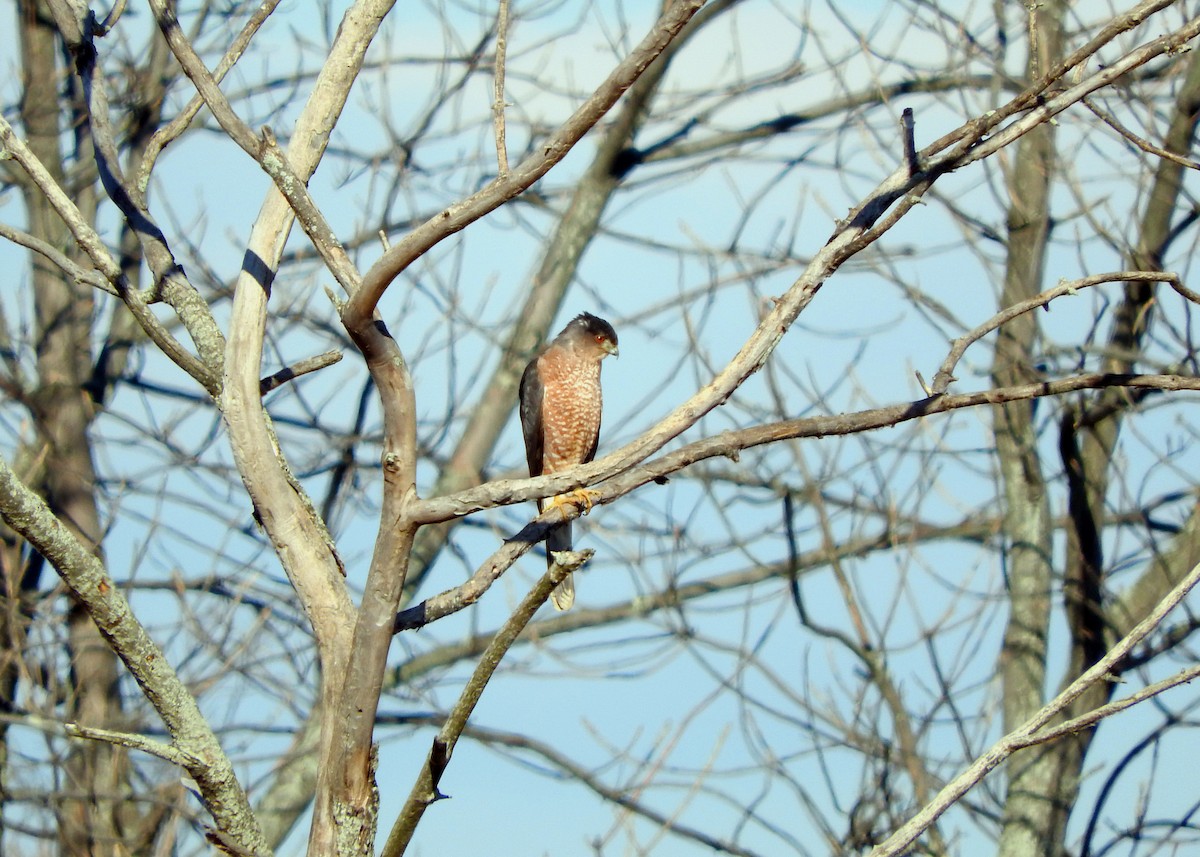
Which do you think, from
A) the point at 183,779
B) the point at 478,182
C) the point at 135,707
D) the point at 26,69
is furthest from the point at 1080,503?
the point at 26,69

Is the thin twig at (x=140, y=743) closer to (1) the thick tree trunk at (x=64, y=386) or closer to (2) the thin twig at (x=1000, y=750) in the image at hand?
(2) the thin twig at (x=1000, y=750)

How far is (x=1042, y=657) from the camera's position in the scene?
6906 mm

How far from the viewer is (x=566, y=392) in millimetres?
6777

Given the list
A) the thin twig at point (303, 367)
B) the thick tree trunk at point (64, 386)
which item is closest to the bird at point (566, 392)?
the thin twig at point (303, 367)

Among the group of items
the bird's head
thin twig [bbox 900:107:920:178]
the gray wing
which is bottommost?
thin twig [bbox 900:107:920:178]

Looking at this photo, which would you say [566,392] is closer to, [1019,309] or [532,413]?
[532,413]

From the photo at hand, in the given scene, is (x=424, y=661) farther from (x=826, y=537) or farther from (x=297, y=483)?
(x=297, y=483)

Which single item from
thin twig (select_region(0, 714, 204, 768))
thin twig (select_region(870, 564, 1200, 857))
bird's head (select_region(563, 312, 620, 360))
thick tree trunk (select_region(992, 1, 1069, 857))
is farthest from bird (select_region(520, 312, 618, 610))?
thin twig (select_region(870, 564, 1200, 857))

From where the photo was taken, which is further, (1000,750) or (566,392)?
(566,392)

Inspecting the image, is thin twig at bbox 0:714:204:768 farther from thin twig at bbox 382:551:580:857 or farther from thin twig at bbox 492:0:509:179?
thin twig at bbox 492:0:509:179

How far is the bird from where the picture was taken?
22.3 ft

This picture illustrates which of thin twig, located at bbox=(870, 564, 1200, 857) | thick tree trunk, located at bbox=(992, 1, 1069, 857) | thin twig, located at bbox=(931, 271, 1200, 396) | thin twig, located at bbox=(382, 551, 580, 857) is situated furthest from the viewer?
thick tree trunk, located at bbox=(992, 1, 1069, 857)

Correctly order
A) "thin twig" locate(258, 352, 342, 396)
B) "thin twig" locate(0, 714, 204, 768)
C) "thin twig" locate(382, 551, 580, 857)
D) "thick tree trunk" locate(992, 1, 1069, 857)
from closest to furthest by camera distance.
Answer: "thin twig" locate(382, 551, 580, 857) < "thin twig" locate(0, 714, 204, 768) < "thin twig" locate(258, 352, 342, 396) < "thick tree trunk" locate(992, 1, 1069, 857)

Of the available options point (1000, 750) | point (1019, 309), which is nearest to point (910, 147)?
point (1019, 309)
